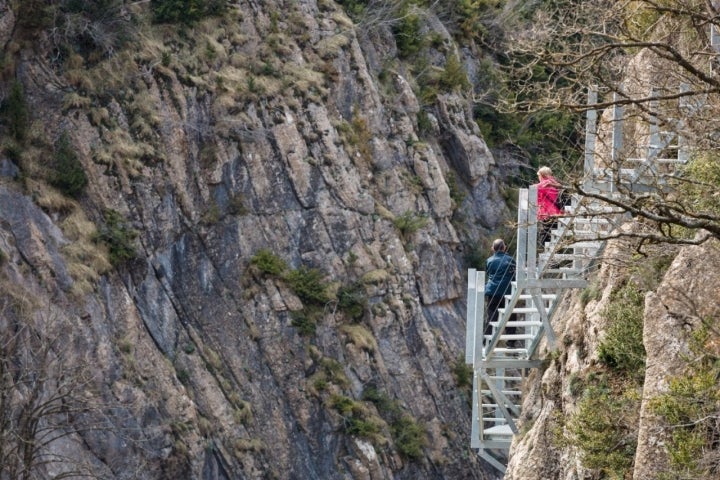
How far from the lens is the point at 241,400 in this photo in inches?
1212

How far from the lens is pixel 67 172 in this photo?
97.5ft

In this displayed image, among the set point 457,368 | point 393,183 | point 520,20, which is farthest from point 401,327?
point 520,20

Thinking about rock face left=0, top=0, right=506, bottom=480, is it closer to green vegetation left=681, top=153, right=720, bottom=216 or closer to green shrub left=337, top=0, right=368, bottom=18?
green shrub left=337, top=0, right=368, bottom=18

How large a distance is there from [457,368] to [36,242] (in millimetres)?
11301

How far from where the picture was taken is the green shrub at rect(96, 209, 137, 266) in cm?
2956

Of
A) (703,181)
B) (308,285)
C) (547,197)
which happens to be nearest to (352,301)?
(308,285)

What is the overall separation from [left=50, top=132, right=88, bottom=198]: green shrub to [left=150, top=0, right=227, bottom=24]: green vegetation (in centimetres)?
462

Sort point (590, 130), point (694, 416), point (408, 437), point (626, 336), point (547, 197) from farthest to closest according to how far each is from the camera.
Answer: point (408, 437), point (547, 197), point (626, 336), point (590, 130), point (694, 416)

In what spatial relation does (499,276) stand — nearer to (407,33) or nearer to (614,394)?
(614,394)

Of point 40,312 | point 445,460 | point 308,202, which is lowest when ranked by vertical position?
point 445,460

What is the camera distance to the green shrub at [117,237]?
1164 inches

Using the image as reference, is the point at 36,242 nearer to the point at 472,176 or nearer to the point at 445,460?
the point at 445,460

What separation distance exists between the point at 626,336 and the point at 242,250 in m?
18.9

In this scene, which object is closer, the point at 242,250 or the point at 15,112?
the point at 15,112
